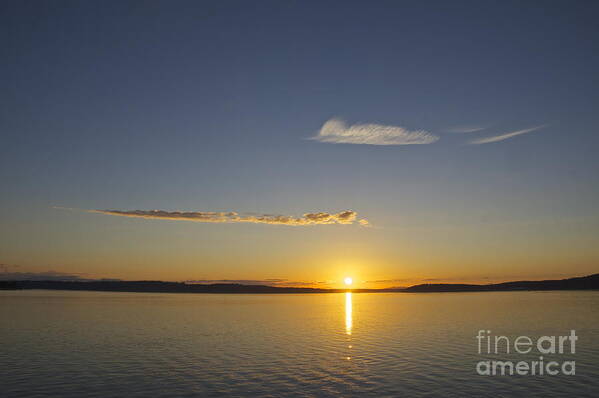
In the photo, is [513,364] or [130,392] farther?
[513,364]

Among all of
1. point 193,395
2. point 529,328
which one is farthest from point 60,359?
point 529,328

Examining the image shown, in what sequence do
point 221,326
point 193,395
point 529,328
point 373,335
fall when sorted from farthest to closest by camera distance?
point 221,326 < point 529,328 < point 373,335 < point 193,395

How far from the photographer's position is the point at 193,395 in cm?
2788

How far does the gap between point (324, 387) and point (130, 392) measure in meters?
12.6

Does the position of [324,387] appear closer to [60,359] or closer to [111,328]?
[60,359]

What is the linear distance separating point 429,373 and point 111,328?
4851cm

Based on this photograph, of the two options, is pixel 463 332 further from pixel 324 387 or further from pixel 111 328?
pixel 111 328

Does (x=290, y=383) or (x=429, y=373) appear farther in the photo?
(x=429, y=373)

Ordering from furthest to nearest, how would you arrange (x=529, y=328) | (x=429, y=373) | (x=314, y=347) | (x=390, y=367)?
1. (x=529, y=328)
2. (x=314, y=347)
3. (x=390, y=367)
4. (x=429, y=373)

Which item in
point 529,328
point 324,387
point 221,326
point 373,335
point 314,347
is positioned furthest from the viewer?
point 221,326

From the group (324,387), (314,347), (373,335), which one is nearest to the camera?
(324,387)

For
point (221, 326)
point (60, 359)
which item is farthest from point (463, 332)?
point (60, 359)

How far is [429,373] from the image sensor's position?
34469 mm

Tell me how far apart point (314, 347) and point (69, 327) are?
38.7 m
